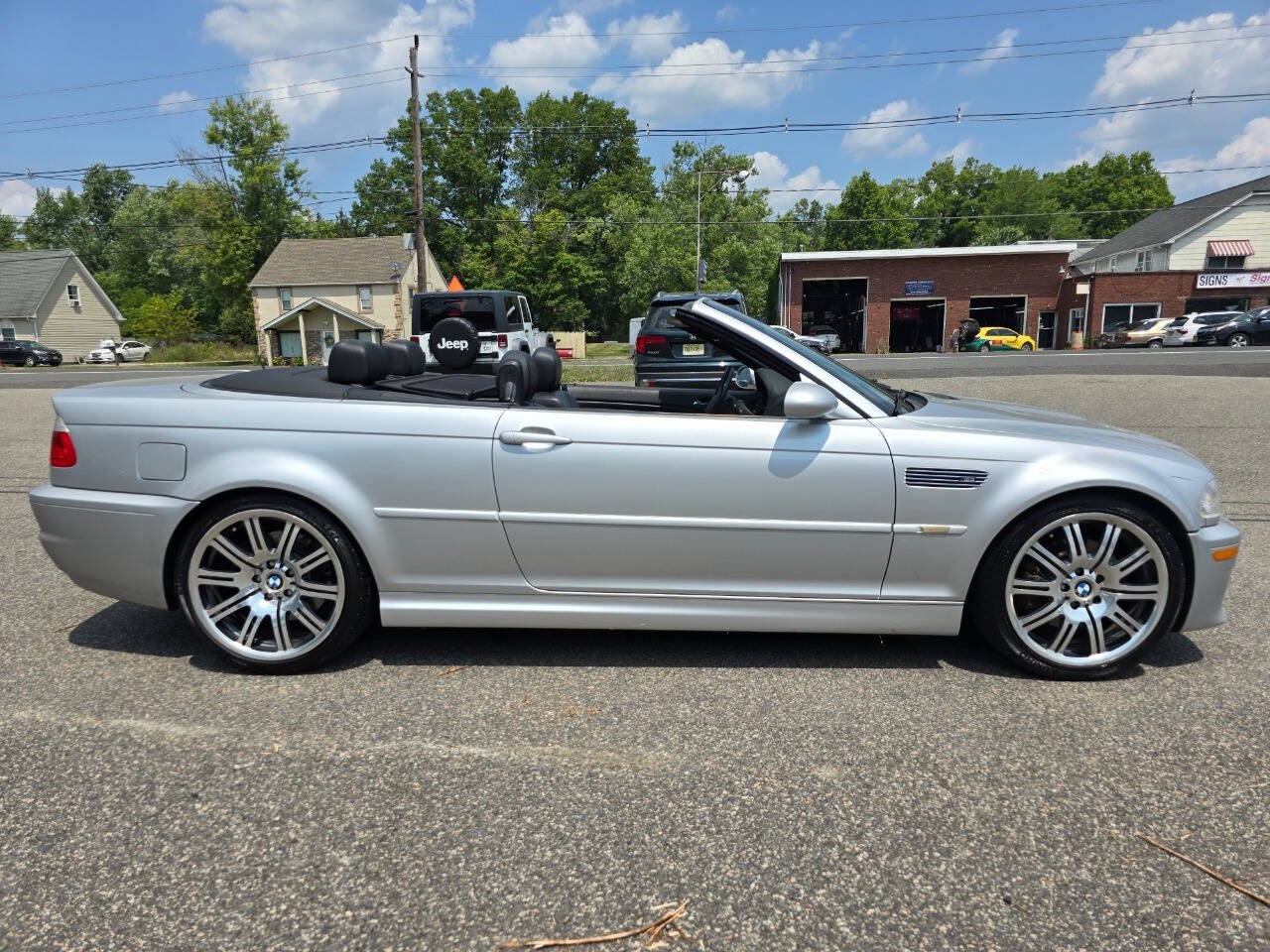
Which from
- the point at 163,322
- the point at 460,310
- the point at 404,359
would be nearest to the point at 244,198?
the point at 163,322

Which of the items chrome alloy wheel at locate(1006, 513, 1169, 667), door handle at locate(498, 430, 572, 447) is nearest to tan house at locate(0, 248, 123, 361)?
door handle at locate(498, 430, 572, 447)

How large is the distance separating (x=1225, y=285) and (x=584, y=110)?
5101 cm

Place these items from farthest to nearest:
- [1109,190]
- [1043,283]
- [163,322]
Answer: [1109,190], [163,322], [1043,283]

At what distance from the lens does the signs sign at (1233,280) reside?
4016cm

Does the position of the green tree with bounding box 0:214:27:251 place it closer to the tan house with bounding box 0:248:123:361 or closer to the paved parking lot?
the tan house with bounding box 0:248:123:361

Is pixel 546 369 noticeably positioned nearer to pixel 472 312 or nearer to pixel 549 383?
pixel 549 383

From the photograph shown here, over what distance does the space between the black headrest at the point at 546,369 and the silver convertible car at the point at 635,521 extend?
2.11ft

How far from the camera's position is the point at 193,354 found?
161 ft

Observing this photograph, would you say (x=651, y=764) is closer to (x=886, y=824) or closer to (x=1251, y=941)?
(x=886, y=824)

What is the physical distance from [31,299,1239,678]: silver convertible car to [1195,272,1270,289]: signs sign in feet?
152

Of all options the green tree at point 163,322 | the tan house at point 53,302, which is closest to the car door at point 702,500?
the green tree at point 163,322

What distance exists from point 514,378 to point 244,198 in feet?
184

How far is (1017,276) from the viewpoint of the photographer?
41094mm

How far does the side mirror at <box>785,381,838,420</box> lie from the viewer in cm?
304
